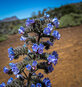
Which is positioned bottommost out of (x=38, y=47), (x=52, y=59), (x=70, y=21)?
(x=52, y=59)

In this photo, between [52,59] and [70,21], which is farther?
[70,21]

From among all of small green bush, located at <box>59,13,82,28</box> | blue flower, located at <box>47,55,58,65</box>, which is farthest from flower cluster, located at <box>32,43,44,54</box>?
small green bush, located at <box>59,13,82,28</box>

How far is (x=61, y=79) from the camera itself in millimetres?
2799

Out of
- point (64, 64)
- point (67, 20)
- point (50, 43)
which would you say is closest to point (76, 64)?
point (64, 64)

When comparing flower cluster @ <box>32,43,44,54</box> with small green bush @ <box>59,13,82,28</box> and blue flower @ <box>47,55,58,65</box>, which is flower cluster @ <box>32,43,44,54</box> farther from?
small green bush @ <box>59,13,82,28</box>

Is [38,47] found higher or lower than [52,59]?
higher

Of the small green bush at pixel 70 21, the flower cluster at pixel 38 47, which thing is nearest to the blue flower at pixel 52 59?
the flower cluster at pixel 38 47

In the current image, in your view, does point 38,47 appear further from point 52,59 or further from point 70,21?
point 70,21

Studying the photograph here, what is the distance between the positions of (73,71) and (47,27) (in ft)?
6.95

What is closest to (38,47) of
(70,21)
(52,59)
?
(52,59)

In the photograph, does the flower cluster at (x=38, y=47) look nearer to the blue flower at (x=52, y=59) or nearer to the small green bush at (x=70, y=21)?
the blue flower at (x=52, y=59)

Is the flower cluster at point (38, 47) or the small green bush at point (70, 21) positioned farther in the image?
the small green bush at point (70, 21)

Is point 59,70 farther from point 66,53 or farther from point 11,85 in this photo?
point 11,85

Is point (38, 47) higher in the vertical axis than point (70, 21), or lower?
lower
